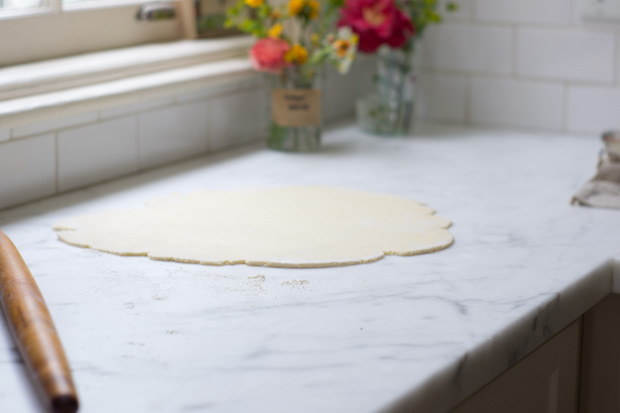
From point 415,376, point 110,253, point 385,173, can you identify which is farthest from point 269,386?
point 385,173

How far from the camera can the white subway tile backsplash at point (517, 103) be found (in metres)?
1.81

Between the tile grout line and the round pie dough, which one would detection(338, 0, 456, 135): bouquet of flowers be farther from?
the tile grout line

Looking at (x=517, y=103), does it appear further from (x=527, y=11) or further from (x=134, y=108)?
(x=134, y=108)

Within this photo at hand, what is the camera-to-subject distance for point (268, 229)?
1146 mm

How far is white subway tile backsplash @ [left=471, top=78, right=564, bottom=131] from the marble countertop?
447 mm

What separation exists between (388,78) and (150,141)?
55 centimetres

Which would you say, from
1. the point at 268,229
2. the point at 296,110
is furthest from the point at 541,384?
the point at 296,110

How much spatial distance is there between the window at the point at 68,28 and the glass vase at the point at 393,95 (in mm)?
438

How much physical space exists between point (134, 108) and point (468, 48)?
79cm

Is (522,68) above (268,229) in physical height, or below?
above

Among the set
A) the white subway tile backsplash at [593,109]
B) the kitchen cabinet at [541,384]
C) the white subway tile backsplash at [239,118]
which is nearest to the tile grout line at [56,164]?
the white subway tile backsplash at [239,118]

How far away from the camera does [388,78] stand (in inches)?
69.9

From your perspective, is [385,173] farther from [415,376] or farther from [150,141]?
[415,376]

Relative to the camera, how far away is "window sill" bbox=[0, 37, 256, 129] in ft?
4.14
